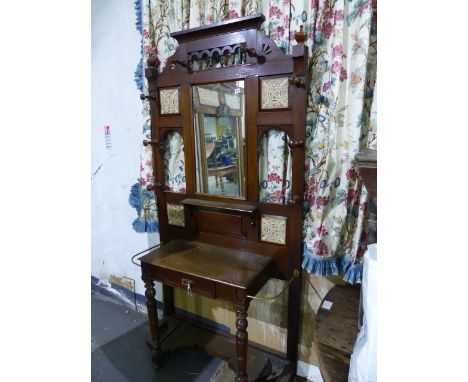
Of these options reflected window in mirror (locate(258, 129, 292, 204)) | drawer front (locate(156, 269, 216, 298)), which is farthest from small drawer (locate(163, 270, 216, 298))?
reflected window in mirror (locate(258, 129, 292, 204))

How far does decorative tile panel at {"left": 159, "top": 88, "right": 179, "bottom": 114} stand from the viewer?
140 centimetres

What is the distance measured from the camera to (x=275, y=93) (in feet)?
3.82

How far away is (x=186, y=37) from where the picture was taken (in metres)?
1.30

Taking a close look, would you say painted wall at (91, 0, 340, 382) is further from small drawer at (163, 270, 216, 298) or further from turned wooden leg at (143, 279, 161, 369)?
small drawer at (163, 270, 216, 298)

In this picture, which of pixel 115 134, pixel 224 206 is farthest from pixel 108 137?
pixel 224 206

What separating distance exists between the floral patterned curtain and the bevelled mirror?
29 centimetres

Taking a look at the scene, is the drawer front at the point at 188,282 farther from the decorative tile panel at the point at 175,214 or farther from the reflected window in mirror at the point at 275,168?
the reflected window in mirror at the point at 275,168

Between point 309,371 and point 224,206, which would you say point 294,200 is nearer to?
point 224,206

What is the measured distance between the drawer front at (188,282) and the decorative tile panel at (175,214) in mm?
325

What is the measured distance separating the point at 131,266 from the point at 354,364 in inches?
64.4

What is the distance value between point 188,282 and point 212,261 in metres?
0.14

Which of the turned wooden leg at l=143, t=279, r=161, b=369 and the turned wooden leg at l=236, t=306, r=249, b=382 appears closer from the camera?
the turned wooden leg at l=236, t=306, r=249, b=382
